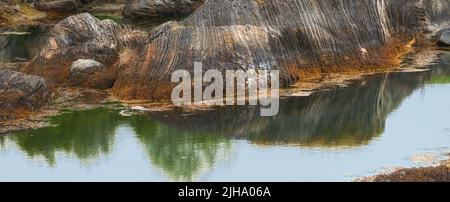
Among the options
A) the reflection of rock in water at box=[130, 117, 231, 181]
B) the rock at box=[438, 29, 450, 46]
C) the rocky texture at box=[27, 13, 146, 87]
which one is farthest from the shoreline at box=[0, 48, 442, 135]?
the rock at box=[438, 29, 450, 46]

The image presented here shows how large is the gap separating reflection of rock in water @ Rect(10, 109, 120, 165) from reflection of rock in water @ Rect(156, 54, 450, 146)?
2.01 m

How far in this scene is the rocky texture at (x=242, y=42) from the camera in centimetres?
2802

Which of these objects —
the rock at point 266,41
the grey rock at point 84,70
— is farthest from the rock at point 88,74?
the rock at point 266,41

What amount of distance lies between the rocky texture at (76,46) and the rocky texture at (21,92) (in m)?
3.97

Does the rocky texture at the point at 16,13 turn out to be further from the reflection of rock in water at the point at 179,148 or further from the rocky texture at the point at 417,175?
the rocky texture at the point at 417,175

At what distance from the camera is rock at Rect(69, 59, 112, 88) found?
97.9 ft

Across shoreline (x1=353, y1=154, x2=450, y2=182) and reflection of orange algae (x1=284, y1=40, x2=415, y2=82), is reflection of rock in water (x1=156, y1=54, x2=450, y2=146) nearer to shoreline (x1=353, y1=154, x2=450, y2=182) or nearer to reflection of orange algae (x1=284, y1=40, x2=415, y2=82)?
reflection of orange algae (x1=284, y1=40, x2=415, y2=82)

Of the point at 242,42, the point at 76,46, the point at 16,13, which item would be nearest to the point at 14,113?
the point at 76,46

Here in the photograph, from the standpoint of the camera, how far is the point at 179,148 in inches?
880

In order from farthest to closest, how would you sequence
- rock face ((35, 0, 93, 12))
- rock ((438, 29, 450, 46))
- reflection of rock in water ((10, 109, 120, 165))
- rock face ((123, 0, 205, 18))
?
rock face ((35, 0, 93, 12))
rock face ((123, 0, 205, 18))
rock ((438, 29, 450, 46))
reflection of rock in water ((10, 109, 120, 165))

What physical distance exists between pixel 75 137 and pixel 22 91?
10.5 ft

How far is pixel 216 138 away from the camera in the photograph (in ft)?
76.8

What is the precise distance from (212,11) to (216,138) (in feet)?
23.9
